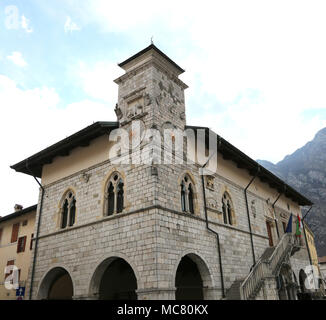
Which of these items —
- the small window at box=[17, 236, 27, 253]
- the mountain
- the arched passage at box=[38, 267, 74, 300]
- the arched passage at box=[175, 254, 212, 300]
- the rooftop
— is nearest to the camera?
the arched passage at box=[38, 267, 74, 300]

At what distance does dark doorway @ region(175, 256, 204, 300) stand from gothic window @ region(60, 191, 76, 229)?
5008mm

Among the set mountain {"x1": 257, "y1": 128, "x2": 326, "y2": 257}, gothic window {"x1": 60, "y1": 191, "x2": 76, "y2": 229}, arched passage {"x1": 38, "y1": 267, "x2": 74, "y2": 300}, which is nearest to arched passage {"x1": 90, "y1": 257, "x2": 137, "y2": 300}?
arched passage {"x1": 38, "y1": 267, "x2": 74, "y2": 300}

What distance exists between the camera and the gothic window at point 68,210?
12922 mm

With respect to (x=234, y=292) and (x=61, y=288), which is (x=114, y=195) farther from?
(x=61, y=288)

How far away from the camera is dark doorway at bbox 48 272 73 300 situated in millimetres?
13766

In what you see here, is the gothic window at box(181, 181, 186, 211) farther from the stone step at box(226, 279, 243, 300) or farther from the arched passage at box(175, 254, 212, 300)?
the stone step at box(226, 279, 243, 300)

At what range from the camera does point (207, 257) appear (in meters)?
11.3

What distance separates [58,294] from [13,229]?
858cm

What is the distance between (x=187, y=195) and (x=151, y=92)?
4.17m

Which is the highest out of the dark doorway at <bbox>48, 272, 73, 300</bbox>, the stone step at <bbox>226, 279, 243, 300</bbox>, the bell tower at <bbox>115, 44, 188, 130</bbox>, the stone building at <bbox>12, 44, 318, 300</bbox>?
the bell tower at <bbox>115, 44, 188, 130</bbox>

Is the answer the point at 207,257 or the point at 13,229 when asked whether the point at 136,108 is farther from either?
the point at 13,229

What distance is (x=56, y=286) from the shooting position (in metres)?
14.0

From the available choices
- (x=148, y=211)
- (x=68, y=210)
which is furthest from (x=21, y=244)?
(x=148, y=211)
